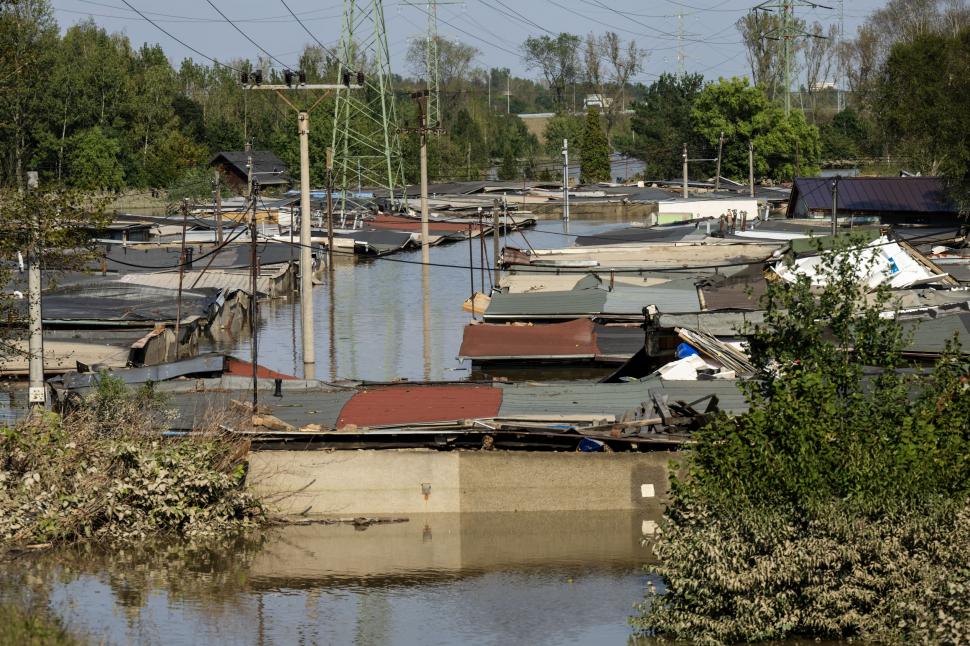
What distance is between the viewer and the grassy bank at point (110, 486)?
51.0 ft

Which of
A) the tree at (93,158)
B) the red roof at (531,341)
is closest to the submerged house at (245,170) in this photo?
the tree at (93,158)

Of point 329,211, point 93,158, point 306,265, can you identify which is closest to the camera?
point 306,265

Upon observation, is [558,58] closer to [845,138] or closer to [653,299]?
[845,138]

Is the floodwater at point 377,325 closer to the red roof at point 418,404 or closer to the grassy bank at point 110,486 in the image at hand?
the red roof at point 418,404

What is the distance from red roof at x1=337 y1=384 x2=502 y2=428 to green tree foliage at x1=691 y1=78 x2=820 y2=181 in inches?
2770

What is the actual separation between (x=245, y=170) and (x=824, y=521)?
78.5 m

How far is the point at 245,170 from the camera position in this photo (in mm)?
86812

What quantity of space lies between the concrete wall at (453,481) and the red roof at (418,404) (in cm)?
138

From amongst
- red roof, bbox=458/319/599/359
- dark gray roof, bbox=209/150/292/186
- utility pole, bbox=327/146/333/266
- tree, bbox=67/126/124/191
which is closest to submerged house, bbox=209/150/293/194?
dark gray roof, bbox=209/150/292/186

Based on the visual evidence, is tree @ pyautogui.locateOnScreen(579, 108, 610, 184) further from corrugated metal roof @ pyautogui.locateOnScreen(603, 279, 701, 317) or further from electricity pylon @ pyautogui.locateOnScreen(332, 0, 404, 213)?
corrugated metal roof @ pyautogui.locateOnScreen(603, 279, 701, 317)

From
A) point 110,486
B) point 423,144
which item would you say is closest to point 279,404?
point 110,486

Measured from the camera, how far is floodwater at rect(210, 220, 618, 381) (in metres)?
31.1

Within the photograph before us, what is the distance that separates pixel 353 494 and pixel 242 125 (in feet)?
294

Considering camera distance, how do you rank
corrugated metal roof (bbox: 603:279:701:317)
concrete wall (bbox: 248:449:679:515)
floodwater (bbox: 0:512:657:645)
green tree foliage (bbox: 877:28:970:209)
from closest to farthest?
floodwater (bbox: 0:512:657:645) → concrete wall (bbox: 248:449:679:515) → corrugated metal roof (bbox: 603:279:701:317) → green tree foliage (bbox: 877:28:970:209)
